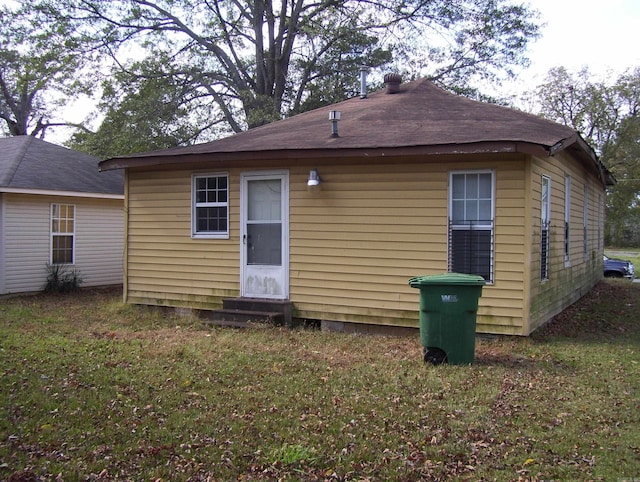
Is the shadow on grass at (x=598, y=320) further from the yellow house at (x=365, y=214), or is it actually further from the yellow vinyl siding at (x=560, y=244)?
the yellow house at (x=365, y=214)

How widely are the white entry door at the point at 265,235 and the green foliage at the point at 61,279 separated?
7160mm

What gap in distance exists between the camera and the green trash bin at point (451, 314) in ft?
23.1

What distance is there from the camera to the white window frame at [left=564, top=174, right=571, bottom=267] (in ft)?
37.7

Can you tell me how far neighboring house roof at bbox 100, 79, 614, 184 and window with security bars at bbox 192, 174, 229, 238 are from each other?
0.55m

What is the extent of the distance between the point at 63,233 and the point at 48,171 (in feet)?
5.67

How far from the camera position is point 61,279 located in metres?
15.5

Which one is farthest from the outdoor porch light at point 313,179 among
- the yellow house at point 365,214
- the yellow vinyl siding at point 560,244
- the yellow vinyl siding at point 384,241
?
the yellow vinyl siding at point 560,244

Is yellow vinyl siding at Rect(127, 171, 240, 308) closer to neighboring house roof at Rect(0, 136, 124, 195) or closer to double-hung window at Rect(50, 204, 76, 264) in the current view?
neighboring house roof at Rect(0, 136, 124, 195)

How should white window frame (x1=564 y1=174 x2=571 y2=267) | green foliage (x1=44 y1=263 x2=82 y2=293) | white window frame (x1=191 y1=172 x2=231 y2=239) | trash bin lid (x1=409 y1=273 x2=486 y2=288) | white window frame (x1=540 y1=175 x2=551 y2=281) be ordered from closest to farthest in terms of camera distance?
1. trash bin lid (x1=409 y1=273 x2=486 y2=288)
2. white window frame (x1=540 y1=175 x2=551 y2=281)
3. white window frame (x1=191 y1=172 x2=231 y2=239)
4. white window frame (x1=564 y1=174 x2=571 y2=267)
5. green foliage (x1=44 y1=263 x2=82 y2=293)

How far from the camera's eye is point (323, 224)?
9.68m

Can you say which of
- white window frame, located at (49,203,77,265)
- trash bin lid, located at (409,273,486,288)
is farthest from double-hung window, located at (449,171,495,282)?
white window frame, located at (49,203,77,265)

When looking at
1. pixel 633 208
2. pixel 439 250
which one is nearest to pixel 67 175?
pixel 439 250

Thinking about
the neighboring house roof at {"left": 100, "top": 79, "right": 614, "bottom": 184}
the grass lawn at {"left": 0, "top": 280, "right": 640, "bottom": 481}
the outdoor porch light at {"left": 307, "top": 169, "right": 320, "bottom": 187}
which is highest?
the neighboring house roof at {"left": 100, "top": 79, "right": 614, "bottom": 184}

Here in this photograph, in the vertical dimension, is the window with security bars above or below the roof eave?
below
